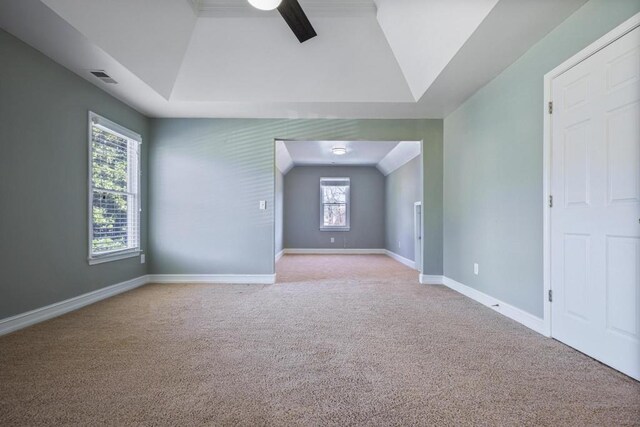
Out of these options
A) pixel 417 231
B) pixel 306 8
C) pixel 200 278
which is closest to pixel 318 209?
pixel 417 231

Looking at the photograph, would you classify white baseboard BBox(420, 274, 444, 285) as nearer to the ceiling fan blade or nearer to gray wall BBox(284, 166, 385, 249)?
the ceiling fan blade

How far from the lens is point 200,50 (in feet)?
11.4

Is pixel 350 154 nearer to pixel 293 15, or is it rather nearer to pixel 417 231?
pixel 417 231

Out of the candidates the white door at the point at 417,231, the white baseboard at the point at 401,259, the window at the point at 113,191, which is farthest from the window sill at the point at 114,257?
the white baseboard at the point at 401,259

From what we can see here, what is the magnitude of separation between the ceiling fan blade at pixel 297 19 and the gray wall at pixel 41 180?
2133 mm

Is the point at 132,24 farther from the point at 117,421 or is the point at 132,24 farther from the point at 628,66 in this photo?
the point at 628,66

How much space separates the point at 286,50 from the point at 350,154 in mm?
4466

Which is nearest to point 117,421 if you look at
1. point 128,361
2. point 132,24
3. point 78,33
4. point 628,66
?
point 128,361

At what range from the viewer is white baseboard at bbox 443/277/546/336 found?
8.54 feet

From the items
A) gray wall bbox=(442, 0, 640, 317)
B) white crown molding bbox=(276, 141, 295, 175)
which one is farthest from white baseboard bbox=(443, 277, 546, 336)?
white crown molding bbox=(276, 141, 295, 175)

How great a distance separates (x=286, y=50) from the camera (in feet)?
11.5

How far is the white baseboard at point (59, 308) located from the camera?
2.54 metres

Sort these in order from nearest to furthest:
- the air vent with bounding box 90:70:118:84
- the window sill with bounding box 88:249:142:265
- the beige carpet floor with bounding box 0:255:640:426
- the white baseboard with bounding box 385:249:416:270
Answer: the beige carpet floor with bounding box 0:255:640:426 → the air vent with bounding box 90:70:118:84 → the window sill with bounding box 88:249:142:265 → the white baseboard with bounding box 385:249:416:270

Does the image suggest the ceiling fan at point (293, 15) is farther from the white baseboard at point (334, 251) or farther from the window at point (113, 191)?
the white baseboard at point (334, 251)
